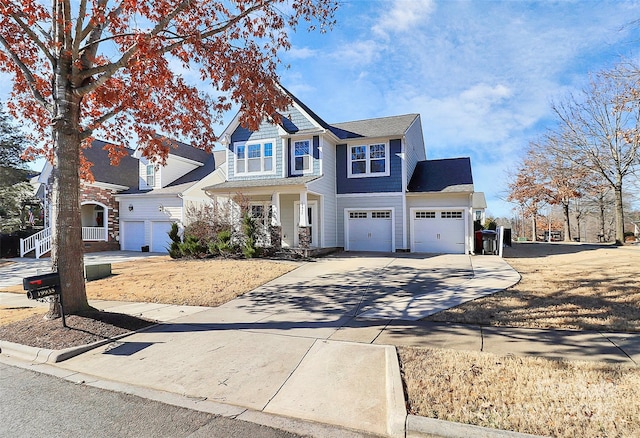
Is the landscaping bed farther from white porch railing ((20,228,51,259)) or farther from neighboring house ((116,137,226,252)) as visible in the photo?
white porch railing ((20,228,51,259))

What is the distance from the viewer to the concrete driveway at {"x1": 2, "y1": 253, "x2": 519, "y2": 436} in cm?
362

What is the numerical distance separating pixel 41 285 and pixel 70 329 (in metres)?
0.89

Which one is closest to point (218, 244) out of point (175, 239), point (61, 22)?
point (175, 239)

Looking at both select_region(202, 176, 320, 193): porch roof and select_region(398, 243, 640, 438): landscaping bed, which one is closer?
select_region(398, 243, 640, 438): landscaping bed

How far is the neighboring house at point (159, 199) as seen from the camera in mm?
21703

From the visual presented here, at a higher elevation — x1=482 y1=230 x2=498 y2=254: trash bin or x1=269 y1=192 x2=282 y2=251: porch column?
x1=269 y1=192 x2=282 y2=251: porch column

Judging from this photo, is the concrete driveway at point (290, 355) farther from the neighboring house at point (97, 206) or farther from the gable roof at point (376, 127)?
the neighboring house at point (97, 206)

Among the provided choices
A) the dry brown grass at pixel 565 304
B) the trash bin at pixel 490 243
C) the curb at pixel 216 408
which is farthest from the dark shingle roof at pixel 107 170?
the dry brown grass at pixel 565 304

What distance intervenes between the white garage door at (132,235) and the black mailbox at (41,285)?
722 inches

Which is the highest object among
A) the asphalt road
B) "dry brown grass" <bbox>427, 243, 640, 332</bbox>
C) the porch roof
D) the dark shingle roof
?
the dark shingle roof

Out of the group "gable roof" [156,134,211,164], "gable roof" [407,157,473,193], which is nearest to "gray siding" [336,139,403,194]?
"gable roof" [407,157,473,193]

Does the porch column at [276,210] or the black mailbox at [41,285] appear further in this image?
the porch column at [276,210]

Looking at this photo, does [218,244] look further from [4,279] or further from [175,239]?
[4,279]

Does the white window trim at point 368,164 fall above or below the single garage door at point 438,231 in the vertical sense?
above
